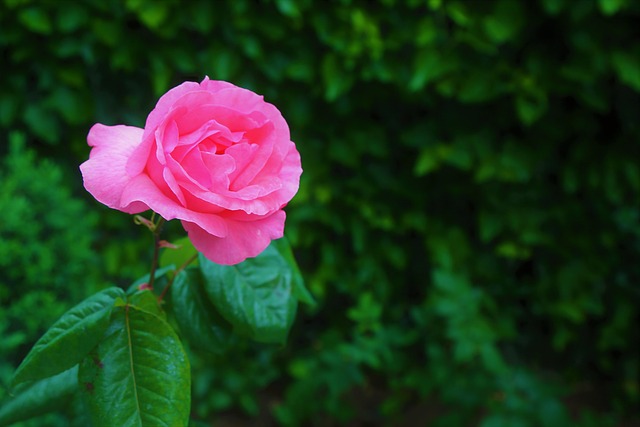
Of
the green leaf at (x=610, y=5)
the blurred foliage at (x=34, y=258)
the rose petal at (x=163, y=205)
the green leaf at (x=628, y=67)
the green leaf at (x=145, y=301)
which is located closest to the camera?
the rose petal at (x=163, y=205)

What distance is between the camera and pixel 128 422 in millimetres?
765

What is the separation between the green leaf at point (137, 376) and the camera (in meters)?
0.77

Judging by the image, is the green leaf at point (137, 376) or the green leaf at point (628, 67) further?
the green leaf at point (628, 67)

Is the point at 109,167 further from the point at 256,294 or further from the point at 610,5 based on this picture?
the point at 610,5

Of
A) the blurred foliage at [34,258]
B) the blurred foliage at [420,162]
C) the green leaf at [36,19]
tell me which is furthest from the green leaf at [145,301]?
the green leaf at [36,19]

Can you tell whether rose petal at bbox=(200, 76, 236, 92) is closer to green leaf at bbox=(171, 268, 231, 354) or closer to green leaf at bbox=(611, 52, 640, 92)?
green leaf at bbox=(171, 268, 231, 354)

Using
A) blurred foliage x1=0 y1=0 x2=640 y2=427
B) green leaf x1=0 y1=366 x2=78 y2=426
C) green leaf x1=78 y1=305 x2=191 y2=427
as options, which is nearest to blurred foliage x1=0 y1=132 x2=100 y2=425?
blurred foliage x1=0 y1=0 x2=640 y2=427

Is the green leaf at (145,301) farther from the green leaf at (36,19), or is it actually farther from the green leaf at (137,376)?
the green leaf at (36,19)

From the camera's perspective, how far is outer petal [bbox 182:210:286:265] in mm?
745

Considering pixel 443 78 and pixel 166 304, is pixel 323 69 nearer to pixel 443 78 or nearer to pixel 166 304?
pixel 443 78

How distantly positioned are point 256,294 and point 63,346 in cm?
26

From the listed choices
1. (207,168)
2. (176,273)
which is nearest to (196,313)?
(176,273)

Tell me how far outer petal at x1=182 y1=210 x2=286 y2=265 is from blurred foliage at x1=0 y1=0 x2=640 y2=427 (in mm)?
1640

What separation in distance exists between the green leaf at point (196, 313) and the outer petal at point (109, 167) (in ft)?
0.77
